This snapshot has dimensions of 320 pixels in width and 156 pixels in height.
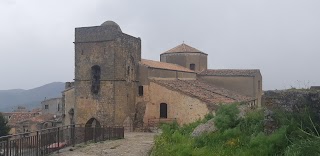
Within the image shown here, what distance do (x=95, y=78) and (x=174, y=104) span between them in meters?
6.43

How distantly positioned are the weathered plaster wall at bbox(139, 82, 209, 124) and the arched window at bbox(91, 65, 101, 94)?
385 cm

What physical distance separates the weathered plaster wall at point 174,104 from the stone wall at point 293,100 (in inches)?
631

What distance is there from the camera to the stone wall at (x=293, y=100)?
8.30 metres

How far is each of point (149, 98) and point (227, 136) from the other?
18202 millimetres

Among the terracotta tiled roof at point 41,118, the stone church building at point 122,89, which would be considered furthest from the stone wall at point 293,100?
the terracotta tiled roof at point 41,118

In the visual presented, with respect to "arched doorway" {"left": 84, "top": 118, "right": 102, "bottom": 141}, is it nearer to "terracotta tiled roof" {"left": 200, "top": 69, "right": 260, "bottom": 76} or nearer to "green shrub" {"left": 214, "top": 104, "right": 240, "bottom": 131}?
"green shrub" {"left": 214, "top": 104, "right": 240, "bottom": 131}

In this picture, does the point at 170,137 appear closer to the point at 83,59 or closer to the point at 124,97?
the point at 124,97

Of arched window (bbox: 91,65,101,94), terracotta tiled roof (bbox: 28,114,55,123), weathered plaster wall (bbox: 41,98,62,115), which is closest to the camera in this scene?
arched window (bbox: 91,65,101,94)

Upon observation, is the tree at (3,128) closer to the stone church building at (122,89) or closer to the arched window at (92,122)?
the stone church building at (122,89)

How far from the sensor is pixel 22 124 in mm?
41812

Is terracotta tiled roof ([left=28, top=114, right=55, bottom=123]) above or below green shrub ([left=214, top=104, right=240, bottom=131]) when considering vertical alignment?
below

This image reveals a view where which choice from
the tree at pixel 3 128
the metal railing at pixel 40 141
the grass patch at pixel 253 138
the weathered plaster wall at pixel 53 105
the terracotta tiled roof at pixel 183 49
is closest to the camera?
the grass patch at pixel 253 138

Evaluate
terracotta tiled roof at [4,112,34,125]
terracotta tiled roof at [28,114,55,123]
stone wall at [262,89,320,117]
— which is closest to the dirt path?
stone wall at [262,89,320,117]

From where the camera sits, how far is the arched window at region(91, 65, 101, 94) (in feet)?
89.6
